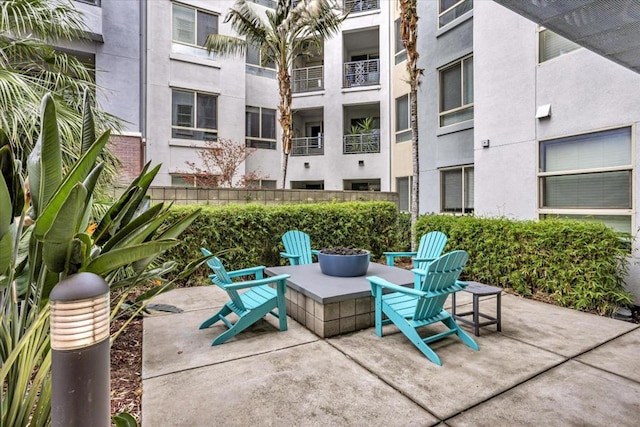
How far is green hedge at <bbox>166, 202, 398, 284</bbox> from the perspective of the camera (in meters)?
6.03

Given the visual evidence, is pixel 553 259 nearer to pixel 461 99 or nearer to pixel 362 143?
pixel 461 99

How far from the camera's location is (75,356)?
1.04 metres

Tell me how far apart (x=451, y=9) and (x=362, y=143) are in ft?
20.7

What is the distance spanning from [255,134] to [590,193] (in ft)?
37.5

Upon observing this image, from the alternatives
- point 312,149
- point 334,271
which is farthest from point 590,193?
point 312,149

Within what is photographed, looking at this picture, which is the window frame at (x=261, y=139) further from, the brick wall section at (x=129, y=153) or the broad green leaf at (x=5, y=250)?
the broad green leaf at (x=5, y=250)

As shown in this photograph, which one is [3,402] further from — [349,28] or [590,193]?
[349,28]

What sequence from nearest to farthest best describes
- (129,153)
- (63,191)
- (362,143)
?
(63,191), (129,153), (362,143)

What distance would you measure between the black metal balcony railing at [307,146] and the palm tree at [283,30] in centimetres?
363

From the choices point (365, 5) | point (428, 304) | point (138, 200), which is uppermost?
point (365, 5)

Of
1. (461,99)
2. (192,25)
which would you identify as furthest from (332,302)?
(192,25)

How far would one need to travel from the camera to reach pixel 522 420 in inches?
91.8

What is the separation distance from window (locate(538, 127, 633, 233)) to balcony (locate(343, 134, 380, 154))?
27.1 feet

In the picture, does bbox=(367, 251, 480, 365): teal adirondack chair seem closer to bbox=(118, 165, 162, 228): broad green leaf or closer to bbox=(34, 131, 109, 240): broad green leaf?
bbox=(118, 165, 162, 228): broad green leaf
